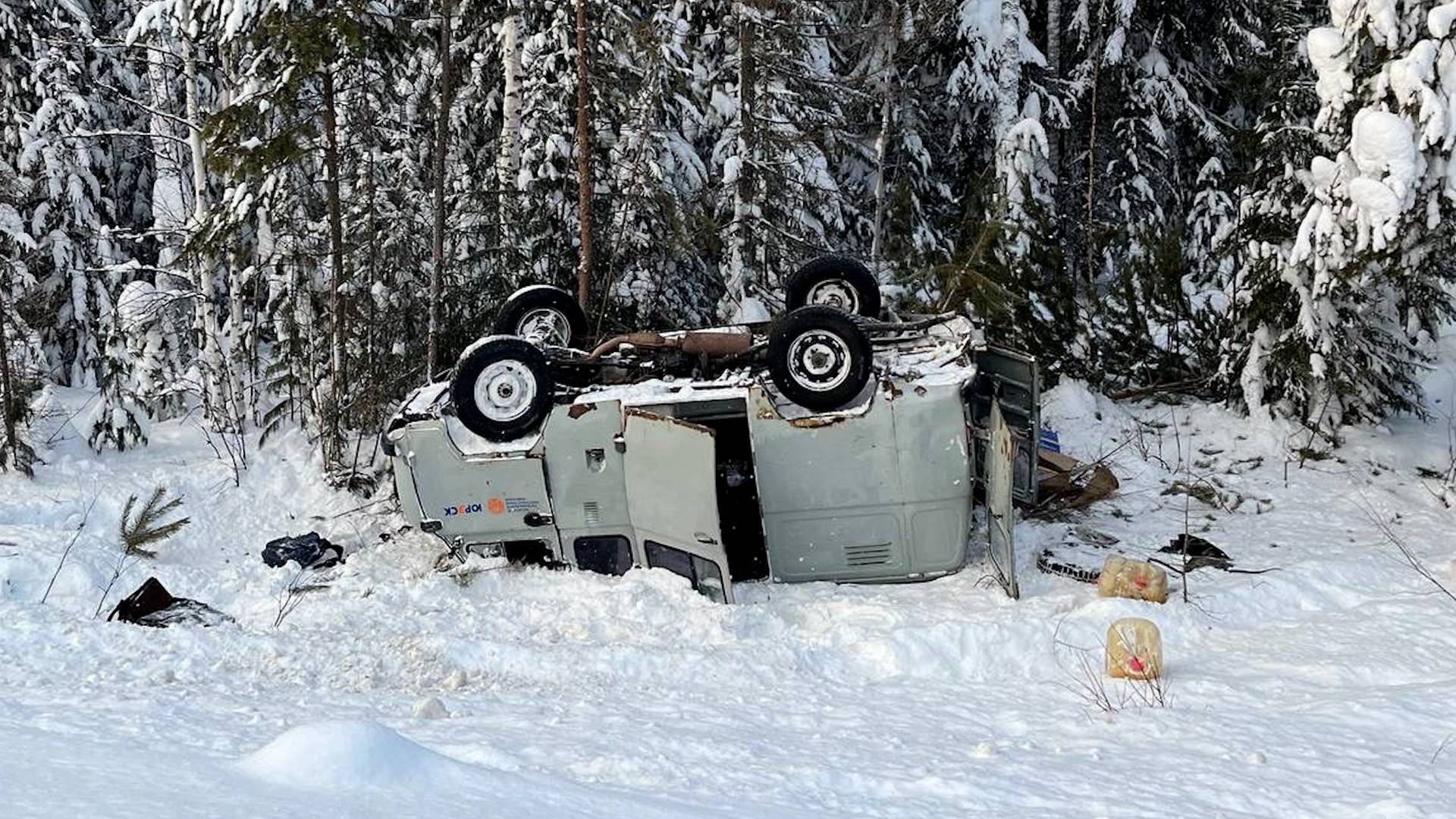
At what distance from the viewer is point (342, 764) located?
3.53m

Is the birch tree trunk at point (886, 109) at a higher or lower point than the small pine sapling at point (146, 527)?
higher

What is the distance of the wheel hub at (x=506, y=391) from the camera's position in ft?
25.3

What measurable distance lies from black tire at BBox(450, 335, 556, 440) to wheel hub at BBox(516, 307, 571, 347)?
1.97m

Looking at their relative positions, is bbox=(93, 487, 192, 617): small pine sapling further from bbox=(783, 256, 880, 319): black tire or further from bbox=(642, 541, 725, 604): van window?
bbox=(783, 256, 880, 319): black tire

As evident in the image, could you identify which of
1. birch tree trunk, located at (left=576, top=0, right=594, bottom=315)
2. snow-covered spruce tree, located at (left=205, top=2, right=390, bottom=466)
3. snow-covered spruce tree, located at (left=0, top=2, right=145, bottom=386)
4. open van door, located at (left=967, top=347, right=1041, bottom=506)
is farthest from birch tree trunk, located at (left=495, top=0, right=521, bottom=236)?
open van door, located at (left=967, top=347, right=1041, bottom=506)

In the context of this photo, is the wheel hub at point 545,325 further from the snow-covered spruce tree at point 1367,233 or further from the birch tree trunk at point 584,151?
the snow-covered spruce tree at point 1367,233

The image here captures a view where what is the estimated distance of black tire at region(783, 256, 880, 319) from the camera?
10.0m

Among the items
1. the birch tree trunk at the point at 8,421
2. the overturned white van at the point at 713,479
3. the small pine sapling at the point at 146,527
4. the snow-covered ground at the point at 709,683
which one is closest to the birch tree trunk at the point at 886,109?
the snow-covered ground at the point at 709,683

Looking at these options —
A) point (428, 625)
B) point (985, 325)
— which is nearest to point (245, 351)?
point (428, 625)

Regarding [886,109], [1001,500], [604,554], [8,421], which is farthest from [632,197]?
[1001,500]

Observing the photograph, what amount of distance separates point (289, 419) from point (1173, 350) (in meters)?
10.1

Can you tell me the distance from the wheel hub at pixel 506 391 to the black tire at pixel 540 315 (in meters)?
1.99

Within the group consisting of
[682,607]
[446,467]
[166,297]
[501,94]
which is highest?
[501,94]

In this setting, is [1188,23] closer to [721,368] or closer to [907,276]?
[907,276]
